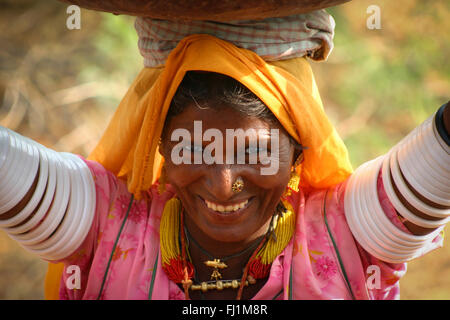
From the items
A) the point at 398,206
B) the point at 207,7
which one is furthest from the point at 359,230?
the point at 207,7

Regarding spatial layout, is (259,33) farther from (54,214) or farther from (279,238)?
(54,214)

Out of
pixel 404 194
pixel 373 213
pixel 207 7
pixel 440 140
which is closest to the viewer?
pixel 207 7

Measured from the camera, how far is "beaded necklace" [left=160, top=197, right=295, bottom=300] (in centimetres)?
189

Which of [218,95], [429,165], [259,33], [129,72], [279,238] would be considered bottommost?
[279,238]

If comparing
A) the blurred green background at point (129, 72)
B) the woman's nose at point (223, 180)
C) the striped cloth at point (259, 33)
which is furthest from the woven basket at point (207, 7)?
the blurred green background at point (129, 72)

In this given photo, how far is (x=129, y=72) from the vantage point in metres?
4.20

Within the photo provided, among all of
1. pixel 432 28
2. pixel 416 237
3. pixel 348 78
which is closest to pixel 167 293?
pixel 416 237

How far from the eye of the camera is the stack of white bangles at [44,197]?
1.69m

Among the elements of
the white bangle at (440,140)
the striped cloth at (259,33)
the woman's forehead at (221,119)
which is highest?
the striped cloth at (259,33)

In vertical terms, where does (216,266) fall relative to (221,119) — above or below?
below

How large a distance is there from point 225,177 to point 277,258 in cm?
35

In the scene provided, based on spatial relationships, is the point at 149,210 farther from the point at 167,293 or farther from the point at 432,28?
the point at 432,28

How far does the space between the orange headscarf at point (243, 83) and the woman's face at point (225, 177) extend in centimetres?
6

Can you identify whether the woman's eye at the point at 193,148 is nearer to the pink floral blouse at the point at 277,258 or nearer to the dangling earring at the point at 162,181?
the dangling earring at the point at 162,181
